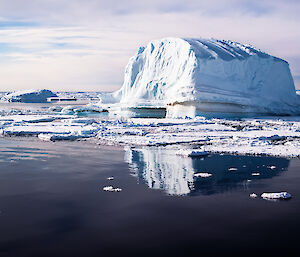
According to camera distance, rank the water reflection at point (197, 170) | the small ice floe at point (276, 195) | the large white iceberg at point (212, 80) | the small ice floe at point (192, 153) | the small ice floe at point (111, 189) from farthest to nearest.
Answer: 1. the large white iceberg at point (212, 80)
2. the small ice floe at point (192, 153)
3. the water reflection at point (197, 170)
4. the small ice floe at point (111, 189)
5. the small ice floe at point (276, 195)

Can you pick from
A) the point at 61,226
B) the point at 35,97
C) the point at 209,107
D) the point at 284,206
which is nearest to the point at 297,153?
the point at 284,206

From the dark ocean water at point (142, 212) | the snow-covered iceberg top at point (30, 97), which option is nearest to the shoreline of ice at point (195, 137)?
the dark ocean water at point (142, 212)

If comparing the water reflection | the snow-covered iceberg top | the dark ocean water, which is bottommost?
the dark ocean water

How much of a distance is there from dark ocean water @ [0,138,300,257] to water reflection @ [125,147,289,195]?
23 millimetres

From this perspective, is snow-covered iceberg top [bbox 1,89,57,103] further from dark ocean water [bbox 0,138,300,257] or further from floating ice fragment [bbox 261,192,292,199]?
floating ice fragment [bbox 261,192,292,199]

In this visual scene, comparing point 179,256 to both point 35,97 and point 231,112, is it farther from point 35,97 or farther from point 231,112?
point 35,97

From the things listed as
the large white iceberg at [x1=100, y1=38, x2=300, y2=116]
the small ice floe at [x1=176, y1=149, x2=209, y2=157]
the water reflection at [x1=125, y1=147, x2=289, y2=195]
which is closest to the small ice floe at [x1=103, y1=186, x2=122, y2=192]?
the water reflection at [x1=125, y1=147, x2=289, y2=195]

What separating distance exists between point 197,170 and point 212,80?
14.6 meters

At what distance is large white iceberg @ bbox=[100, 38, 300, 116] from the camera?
2177cm

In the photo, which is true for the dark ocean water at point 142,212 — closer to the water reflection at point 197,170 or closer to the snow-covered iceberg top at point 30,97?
the water reflection at point 197,170

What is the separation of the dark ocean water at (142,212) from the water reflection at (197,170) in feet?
0.08

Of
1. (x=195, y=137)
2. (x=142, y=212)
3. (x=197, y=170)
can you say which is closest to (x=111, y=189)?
(x=142, y=212)

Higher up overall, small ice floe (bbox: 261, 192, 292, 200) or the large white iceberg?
the large white iceberg

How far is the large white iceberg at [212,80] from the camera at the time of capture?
21.8 meters
